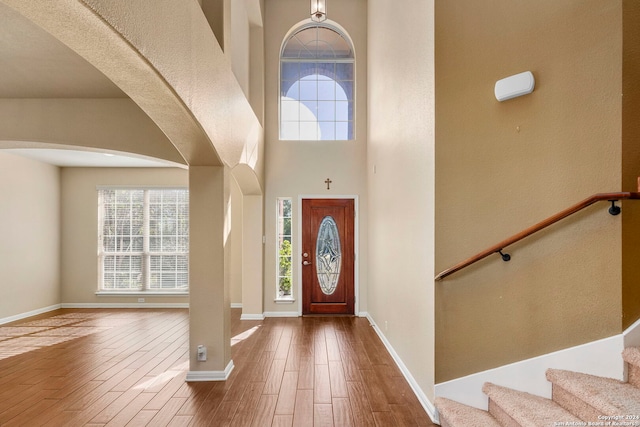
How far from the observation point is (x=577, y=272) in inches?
91.8

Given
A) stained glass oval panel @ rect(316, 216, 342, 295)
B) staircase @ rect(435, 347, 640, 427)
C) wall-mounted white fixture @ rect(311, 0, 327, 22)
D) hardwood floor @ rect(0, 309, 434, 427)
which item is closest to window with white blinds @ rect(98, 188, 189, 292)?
hardwood floor @ rect(0, 309, 434, 427)

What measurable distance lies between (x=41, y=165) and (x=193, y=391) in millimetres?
5966

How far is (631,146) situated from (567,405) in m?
1.58

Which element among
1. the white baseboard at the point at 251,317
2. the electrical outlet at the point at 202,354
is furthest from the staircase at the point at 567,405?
the white baseboard at the point at 251,317

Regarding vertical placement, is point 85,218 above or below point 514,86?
below

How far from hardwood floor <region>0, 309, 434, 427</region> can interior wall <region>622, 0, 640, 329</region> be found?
169cm

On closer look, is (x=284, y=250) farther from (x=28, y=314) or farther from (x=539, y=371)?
(x=28, y=314)

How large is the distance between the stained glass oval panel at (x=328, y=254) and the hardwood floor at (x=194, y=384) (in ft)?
3.21

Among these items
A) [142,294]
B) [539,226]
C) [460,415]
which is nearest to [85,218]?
[142,294]

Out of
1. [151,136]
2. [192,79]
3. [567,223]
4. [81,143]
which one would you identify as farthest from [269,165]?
[567,223]

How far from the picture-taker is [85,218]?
7414 mm

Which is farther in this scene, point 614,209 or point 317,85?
point 317,85

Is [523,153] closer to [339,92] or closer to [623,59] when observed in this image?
[623,59]

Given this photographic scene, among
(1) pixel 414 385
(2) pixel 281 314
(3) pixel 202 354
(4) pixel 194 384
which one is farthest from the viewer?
(2) pixel 281 314
